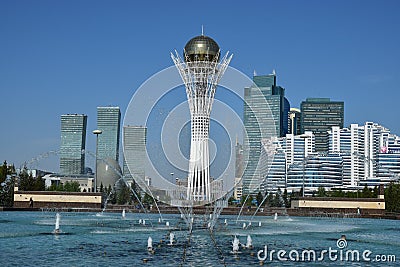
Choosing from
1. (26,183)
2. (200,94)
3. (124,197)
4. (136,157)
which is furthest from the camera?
(136,157)

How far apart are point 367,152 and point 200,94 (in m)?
138

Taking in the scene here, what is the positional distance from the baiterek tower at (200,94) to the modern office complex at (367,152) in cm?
11112

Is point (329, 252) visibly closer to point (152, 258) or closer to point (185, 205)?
point (152, 258)

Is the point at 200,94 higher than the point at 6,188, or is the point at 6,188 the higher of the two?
the point at 200,94

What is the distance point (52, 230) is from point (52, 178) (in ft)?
461

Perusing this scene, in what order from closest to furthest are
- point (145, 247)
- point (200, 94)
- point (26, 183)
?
point (145, 247)
point (200, 94)
point (26, 183)

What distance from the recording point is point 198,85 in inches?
2719

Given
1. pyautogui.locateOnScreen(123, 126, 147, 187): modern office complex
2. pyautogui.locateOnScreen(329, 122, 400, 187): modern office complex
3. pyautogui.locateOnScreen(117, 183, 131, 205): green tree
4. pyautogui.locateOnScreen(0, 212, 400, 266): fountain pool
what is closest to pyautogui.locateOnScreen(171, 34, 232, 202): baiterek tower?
pyautogui.locateOnScreen(123, 126, 147, 187): modern office complex

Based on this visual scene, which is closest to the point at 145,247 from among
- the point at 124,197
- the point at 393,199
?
the point at 393,199

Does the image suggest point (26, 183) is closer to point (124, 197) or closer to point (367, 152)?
point (124, 197)

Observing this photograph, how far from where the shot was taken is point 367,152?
196 m

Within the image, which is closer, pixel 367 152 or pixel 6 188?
pixel 6 188

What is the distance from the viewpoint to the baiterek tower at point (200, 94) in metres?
69.4

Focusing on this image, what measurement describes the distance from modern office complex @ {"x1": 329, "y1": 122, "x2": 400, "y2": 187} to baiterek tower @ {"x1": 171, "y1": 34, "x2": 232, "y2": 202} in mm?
111117
